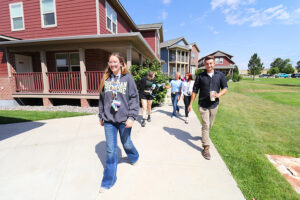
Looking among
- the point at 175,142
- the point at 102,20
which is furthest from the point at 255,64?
the point at 175,142

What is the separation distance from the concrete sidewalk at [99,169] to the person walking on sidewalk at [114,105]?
1.24 ft

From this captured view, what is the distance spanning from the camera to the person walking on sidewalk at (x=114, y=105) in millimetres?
2160

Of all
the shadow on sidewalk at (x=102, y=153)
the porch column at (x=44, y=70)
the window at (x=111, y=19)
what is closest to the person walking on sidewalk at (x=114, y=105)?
the shadow on sidewalk at (x=102, y=153)

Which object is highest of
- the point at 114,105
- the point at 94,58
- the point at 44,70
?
the point at 94,58

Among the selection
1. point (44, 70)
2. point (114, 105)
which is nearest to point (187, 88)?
point (114, 105)

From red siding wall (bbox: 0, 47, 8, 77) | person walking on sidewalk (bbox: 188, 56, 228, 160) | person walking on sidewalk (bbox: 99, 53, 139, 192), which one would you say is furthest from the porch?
person walking on sidewalk (bbox: 99, 53, 139, 192)

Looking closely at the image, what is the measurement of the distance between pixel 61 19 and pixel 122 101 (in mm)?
10329

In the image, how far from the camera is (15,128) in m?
4.82

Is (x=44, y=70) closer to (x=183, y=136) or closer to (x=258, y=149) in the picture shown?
(x=183, y=136)

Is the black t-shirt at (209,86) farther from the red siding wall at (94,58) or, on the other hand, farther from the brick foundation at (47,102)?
the brick foundation at (47,102)

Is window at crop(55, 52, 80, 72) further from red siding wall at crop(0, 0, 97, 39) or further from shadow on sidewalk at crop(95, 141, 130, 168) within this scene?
shadow on sidewalk at crop(95, 141, 130, 168)

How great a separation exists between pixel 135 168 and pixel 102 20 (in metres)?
9.62

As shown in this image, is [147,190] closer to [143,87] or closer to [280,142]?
[143,87]

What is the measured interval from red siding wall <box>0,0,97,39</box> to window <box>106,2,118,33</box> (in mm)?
1412
